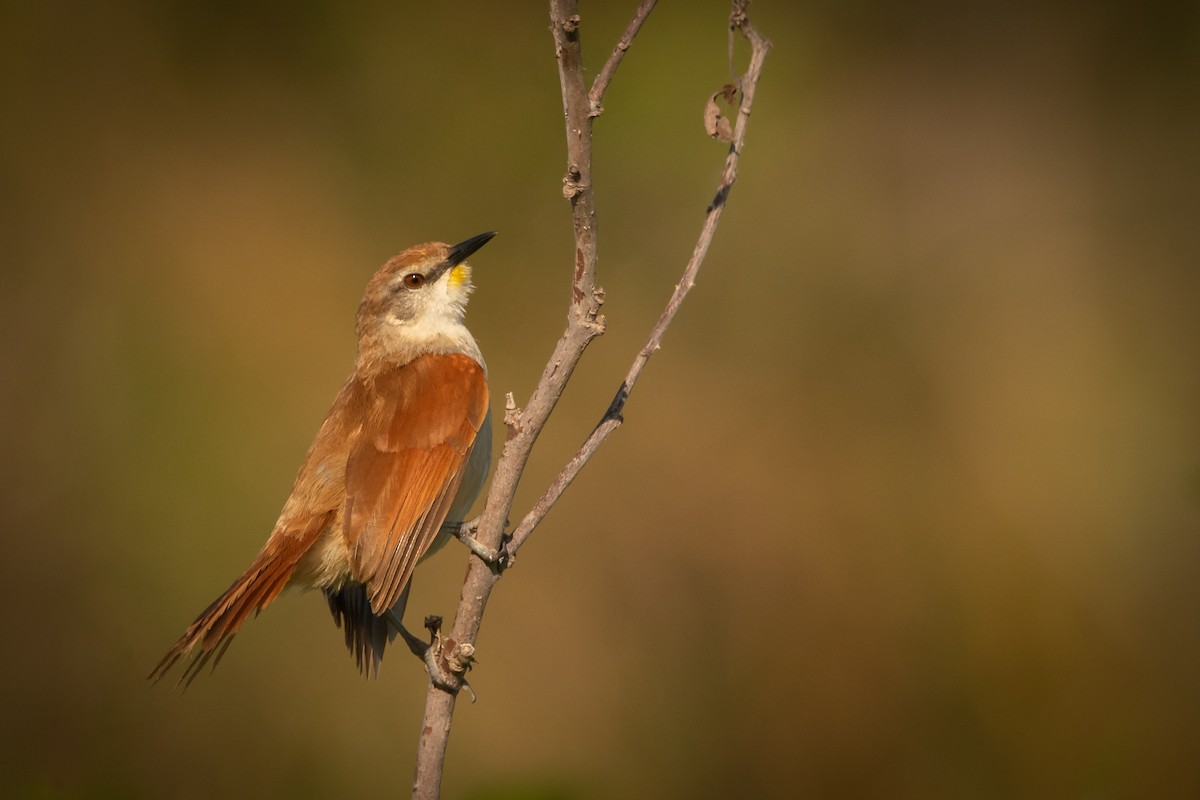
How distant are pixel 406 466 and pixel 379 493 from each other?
0.12m

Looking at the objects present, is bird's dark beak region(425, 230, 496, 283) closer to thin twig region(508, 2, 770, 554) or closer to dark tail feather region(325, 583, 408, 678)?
dark tail feather region(325, 583, 408, 678)

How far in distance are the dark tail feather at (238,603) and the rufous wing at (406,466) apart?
0.17m

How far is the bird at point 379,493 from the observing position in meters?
3.26

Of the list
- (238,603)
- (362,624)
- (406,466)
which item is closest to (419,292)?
(406,466)

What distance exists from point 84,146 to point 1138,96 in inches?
268

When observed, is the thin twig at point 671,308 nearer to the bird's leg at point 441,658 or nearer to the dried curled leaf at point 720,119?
the dried curled leaf at point 720,119

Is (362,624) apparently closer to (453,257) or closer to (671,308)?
(453,257)

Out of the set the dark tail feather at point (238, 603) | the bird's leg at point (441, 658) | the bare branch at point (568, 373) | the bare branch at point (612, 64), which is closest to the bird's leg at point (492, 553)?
the bare branch at point (568, 373)

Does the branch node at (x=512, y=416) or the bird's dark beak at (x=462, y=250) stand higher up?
the bird's dark beak at (x=462, y=250)

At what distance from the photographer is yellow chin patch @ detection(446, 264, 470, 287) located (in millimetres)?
4176

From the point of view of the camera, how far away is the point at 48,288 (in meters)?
6.62

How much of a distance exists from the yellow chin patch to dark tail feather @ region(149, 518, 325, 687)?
111 cm

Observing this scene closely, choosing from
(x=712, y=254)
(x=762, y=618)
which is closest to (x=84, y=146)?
(x=712, y=254)

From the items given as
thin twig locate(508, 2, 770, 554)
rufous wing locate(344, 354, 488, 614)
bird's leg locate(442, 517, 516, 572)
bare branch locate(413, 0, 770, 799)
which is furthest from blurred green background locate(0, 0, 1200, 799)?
thin twig locate(508, 2, 770, 554)
